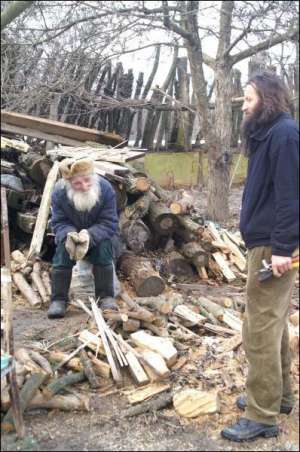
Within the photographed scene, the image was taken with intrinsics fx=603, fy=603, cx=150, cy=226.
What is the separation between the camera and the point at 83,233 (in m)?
5.32

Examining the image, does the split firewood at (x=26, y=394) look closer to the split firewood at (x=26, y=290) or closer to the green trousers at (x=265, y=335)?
the green trousers at (x=265, y=335)

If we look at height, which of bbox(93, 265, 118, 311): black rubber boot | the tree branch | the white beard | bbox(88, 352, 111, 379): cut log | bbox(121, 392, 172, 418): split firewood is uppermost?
the tree branch

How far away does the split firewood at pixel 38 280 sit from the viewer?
5895 millimetres

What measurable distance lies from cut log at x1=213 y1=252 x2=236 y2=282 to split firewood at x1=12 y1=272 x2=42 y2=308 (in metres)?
2.15

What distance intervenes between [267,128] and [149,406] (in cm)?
191

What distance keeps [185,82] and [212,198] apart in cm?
381

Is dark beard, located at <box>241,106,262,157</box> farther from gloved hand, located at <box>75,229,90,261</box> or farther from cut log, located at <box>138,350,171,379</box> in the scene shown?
gloved hand, located at <box>75,229,90,261</box>

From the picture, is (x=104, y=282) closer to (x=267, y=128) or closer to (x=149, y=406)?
(x=149, y=406)

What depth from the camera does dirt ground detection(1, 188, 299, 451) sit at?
3.49m

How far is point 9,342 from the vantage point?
3.45 metres

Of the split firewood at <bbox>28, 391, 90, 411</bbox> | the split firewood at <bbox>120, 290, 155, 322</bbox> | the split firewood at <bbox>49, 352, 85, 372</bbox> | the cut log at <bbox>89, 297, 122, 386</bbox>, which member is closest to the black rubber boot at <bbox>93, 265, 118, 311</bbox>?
the split firewood at <bbox>120, 290, 155, 322</bbox>

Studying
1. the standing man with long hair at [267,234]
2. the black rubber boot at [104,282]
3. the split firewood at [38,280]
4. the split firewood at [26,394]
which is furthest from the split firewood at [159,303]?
the standing man with long hair at [267,234]

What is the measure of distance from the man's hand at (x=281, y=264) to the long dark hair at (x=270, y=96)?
0.76m

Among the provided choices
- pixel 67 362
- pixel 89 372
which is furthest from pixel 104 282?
pixel 89 372
